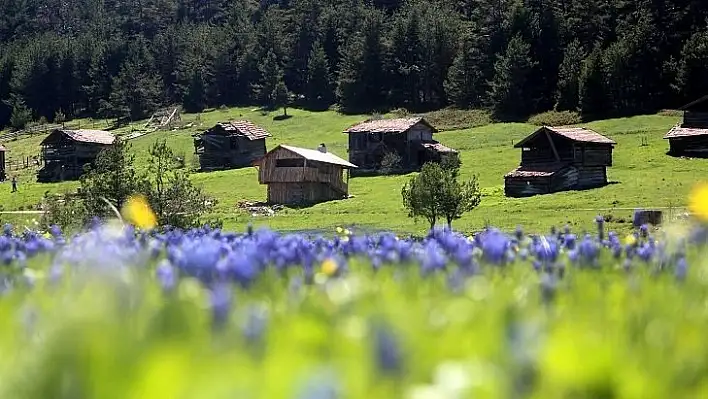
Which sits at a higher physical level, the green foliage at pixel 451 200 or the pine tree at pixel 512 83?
the pine tree at pixel 512 83

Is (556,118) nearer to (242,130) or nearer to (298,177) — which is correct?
(242,130)

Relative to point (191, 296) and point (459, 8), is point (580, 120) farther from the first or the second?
point (191, 296)

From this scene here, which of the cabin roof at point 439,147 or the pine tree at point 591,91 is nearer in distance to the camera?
the cabin roof at point 439,147

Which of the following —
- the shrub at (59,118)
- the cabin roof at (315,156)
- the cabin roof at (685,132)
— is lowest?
the cabin roof at (315,156)

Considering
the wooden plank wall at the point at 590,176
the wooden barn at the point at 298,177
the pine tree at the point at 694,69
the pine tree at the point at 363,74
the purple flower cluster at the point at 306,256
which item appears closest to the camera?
the purple flower cluster at the point at 306,256

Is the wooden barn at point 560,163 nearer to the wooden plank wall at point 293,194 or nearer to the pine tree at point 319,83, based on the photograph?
the wooden plank wall at point 293,194

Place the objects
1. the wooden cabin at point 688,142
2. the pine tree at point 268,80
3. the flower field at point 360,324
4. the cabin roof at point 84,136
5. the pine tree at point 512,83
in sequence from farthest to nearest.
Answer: the pine tree at point 268,80, the pine tree at point 512,83, the cabin roof at point 84,136, the wooden cabin at point 688,142, the flower field at point 360,324

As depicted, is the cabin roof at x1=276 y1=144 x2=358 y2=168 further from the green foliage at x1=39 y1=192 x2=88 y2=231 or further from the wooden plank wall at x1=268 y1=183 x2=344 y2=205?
the green foliage at x1=39 y1=192 x2=88 y2=231

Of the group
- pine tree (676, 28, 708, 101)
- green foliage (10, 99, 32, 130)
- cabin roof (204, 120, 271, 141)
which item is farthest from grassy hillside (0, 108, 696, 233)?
green foliage (10, 99, 32, 130)

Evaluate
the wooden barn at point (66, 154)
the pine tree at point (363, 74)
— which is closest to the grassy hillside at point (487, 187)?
the wooden barn at point (66, 154)

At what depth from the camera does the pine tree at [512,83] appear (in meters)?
86.4

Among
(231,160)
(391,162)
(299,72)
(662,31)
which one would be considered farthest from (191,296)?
(299,72)

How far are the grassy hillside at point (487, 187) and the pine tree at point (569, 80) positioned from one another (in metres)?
7.60

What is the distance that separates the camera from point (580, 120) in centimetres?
7762
